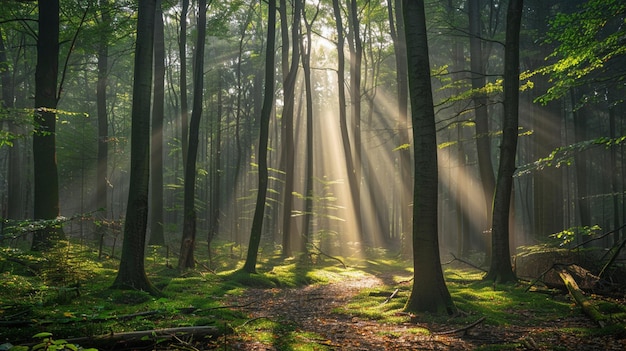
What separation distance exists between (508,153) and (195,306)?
28.1 ft

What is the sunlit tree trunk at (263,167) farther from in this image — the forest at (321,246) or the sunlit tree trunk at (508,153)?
the sunlit tree trunk at (508,153)

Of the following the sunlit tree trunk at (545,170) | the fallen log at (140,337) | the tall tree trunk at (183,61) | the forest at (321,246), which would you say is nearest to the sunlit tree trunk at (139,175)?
the forest at (321,246)

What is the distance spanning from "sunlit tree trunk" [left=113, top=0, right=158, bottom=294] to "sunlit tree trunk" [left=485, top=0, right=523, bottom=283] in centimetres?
852

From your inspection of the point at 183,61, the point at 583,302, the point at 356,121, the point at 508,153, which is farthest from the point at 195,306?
the point at 356,121

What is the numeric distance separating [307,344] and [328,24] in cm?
2389

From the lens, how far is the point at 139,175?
8711mm

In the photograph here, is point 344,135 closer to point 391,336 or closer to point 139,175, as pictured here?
point 139,175

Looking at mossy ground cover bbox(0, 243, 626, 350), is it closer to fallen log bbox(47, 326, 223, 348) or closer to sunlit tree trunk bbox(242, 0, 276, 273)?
fallen log bbox(47, 326, 223, 348)

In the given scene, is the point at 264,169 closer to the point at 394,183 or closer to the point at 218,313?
the point at 218,313

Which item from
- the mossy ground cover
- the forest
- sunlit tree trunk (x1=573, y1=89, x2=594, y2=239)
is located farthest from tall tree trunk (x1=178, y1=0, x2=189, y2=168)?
sunlit tree trunk (x1=573, y1=89, x2=594, y2=239)

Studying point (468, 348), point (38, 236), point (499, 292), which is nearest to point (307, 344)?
point (468, 348)

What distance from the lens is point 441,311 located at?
24.2ft

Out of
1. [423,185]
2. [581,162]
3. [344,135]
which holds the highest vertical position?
[344,135]

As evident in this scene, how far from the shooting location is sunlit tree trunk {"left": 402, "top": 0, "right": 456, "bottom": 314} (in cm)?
764
